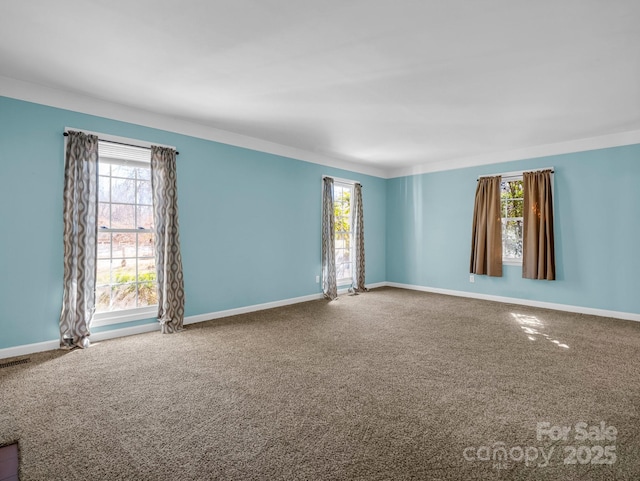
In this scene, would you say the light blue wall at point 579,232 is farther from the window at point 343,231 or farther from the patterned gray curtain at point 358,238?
the window at point 343,231

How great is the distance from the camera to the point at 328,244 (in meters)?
6.21

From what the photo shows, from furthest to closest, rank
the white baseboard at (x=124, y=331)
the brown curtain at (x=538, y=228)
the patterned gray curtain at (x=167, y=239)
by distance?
the brown curtain at (x=538, y=228), the patterned gray curtain at (x=167, y=239), the white baseboard at (x=124, y=331)

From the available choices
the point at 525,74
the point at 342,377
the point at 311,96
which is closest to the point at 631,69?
the point at 525,74

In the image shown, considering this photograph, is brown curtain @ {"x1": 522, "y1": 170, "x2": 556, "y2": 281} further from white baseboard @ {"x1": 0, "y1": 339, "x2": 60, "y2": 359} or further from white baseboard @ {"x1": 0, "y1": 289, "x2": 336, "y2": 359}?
white baseboard @ {"x1": 0, "y1": 339, "x2": 60, "y2": 359}

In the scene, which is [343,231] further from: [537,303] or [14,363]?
[14,363]

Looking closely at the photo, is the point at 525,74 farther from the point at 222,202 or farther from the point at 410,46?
the point at 222,202

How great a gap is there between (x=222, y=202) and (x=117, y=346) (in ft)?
7.32

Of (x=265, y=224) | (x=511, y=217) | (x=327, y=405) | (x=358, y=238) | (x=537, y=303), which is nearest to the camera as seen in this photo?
(x=327, y=405)

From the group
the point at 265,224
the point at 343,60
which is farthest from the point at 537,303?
the point at 343,60

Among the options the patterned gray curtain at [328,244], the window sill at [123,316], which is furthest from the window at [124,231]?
the patterned gray curtain at [328,244]

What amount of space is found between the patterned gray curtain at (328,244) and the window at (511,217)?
308cm

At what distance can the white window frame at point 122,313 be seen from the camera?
378cm

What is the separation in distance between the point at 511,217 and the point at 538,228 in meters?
0.55

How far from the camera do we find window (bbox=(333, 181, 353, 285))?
6.86 metres
